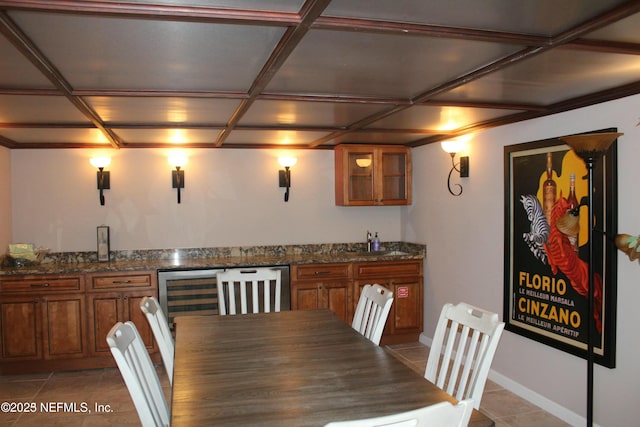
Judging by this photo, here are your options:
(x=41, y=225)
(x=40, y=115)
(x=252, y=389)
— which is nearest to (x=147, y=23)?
(x=252, y=389)

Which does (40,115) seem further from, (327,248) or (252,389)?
(327,248)

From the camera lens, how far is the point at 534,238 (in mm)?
3629

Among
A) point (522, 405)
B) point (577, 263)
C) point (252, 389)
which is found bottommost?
point (522, 405)

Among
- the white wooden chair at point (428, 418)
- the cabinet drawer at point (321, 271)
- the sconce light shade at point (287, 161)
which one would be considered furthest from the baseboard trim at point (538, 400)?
the sconce light shade at point (287, 161)

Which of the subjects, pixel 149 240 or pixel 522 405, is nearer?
pixel 522 405

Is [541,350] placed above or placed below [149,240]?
below

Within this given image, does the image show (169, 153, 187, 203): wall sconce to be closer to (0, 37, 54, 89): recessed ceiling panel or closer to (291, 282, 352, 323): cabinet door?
(291, 282, 352, 323): cabinet door

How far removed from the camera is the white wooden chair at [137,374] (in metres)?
1.72

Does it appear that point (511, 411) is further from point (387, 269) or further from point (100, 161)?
point (100, 161)

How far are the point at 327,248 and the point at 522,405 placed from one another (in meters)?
2.59

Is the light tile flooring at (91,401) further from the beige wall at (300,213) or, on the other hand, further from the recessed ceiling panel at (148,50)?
the recessed ceiling panel at (148,50)

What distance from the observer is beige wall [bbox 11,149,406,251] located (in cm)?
493

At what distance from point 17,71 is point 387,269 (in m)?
3.66

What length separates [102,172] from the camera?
4.99 metres
